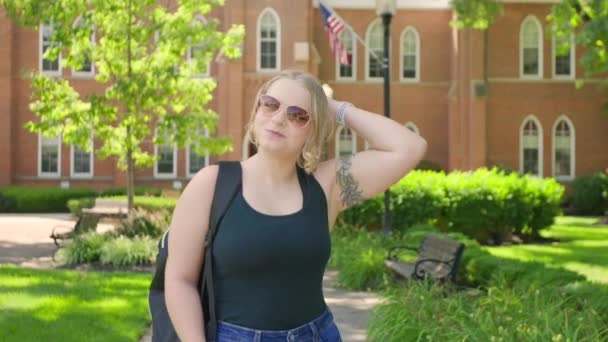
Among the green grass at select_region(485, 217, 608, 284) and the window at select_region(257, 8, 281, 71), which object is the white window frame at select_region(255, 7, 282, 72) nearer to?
the window at select_region(257, 8, 281, 71)

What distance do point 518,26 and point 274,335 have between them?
29829 millimetres

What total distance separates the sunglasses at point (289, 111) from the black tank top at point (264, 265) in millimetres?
291

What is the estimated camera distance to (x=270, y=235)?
7.31 feet

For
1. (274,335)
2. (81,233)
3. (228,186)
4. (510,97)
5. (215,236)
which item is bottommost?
(81,233)

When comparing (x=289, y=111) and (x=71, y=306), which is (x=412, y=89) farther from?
(x=289, y=111)

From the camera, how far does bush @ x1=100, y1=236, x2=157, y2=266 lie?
1243 centimetres

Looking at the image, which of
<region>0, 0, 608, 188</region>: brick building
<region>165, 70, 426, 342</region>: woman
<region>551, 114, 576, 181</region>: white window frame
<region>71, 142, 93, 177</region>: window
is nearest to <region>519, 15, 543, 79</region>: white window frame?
<region>0, 0, 608, 188</region>: brick building

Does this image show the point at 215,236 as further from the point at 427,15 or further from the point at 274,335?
the point at 427,15

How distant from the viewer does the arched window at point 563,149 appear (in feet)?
98.2

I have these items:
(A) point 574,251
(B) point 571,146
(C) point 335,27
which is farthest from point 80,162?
(A) point 574,251

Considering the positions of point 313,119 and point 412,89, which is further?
point 412,89

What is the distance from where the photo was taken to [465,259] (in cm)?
979

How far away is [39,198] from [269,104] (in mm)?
24464

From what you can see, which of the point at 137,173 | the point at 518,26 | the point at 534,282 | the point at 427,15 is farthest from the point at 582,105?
the point at 534,282
